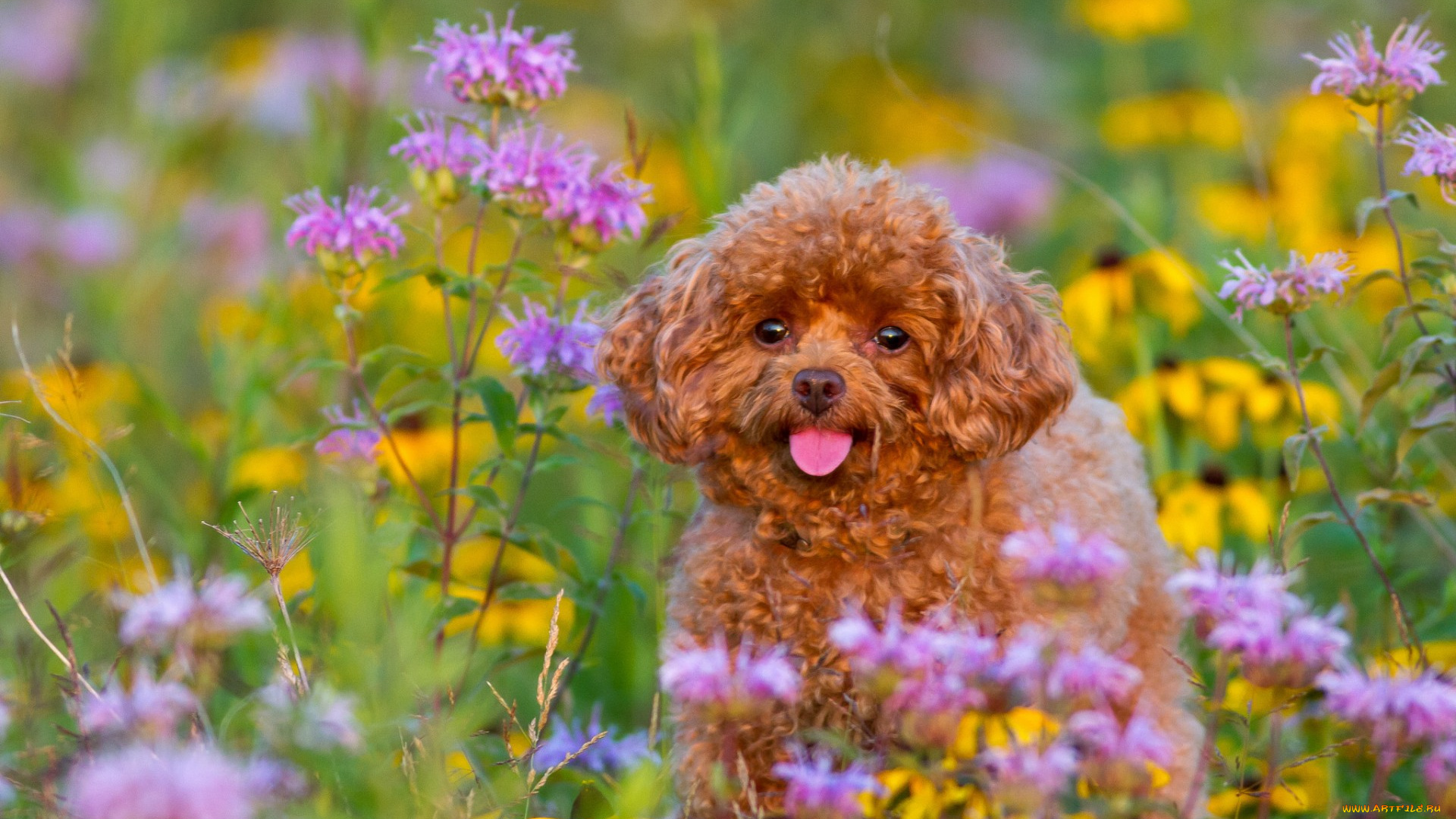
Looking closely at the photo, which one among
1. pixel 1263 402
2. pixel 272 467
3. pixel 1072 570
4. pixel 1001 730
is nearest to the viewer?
pixel 1072 570

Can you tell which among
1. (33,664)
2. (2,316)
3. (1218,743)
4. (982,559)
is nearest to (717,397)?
(982,559)

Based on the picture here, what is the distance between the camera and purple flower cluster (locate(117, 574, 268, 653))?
6.20 ft

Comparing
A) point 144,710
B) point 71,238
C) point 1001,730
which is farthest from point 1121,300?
point 71,238

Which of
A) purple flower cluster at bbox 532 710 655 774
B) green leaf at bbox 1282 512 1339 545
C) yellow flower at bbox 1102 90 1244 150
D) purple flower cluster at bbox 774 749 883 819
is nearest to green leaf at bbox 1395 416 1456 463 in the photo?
green leaf at bbox 1282 512 1339 545

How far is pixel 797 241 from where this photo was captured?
2.76 metres

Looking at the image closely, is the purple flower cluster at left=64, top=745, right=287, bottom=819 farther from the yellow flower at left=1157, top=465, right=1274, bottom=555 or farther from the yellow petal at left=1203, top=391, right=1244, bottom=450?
the yellow petal at left=1203, top=391, right=1244, bottom=450

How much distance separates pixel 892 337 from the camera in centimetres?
280

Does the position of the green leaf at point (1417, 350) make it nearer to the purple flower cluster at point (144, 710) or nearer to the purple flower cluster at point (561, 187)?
the purple flower cluster at point (561, 187)

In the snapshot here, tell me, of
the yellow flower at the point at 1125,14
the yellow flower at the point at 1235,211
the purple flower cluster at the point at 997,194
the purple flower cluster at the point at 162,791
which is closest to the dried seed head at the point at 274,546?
the purple flower cluster at the point at 162,791

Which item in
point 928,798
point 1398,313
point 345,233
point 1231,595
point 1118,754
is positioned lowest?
point 928,798

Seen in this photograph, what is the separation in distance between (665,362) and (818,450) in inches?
13.6

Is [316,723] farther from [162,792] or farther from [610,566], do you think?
[610,566]

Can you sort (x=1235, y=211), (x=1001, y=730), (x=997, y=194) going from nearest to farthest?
(x=1001, y=730)
(x=1235, y=211)
(x=997, y=194)

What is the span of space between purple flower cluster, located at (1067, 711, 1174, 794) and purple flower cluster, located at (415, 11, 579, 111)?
1.71 m
